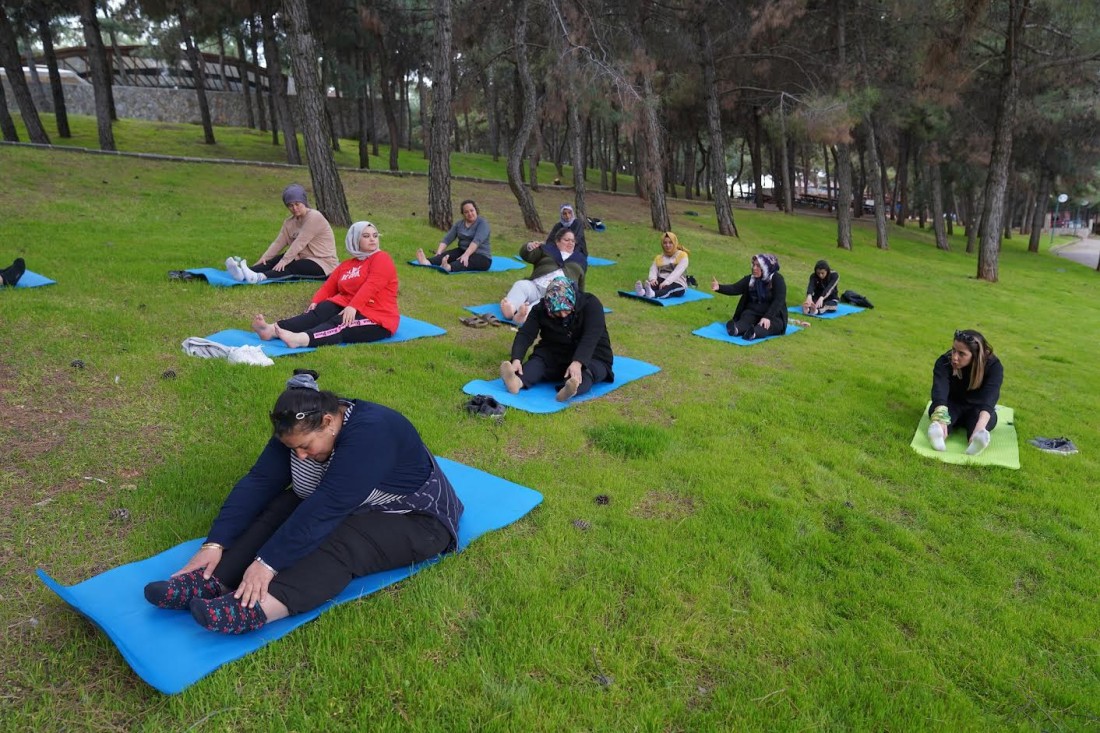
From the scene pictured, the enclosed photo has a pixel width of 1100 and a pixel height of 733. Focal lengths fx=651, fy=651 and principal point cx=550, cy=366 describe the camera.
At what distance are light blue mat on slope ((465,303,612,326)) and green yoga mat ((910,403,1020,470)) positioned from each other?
4410 mm

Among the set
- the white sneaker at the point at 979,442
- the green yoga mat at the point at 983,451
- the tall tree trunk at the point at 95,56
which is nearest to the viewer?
the green yoga mat at the point at 983,451

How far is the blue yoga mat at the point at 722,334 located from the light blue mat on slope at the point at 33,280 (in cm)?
735

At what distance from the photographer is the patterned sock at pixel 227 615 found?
8.09 ft

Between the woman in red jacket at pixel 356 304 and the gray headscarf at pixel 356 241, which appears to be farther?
the gray headscarf at pixel 356 241

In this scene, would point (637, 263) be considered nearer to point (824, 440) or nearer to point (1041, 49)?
point (824, 440)

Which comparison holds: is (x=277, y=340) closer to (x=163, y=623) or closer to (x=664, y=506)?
(x=163, y=623)

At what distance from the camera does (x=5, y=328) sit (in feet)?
18.5

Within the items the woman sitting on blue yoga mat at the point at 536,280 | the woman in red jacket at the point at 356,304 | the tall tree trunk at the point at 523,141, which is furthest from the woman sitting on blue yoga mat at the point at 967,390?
the tall tree trunk at the point at 523,141

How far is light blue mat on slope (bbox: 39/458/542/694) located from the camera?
233 centimetres

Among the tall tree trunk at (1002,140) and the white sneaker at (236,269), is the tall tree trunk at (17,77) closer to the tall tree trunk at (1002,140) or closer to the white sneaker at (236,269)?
the white sneaker at (236,269)

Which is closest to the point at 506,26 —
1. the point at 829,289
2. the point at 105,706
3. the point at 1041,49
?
the point at 829,289

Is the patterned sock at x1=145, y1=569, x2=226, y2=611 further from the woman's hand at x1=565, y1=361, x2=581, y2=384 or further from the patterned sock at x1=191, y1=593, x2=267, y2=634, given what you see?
the woman's hand at x1=565, y1=361, x2=581, y2=384

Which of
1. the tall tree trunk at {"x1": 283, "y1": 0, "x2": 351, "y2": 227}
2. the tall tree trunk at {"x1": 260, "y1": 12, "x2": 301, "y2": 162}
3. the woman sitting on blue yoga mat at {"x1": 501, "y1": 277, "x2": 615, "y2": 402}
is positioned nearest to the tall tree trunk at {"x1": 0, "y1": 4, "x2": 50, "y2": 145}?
the tall tree trunk at {"x1": 260, "y1": 12, "x2": 301, "y2": 162}

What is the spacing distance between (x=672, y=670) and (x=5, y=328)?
622cm
